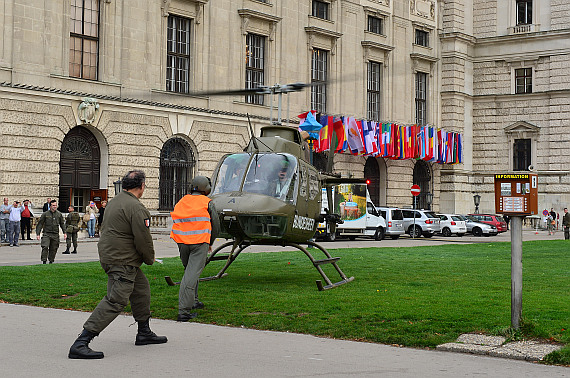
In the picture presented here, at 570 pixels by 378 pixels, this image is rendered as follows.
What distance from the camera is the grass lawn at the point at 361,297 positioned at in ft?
34.1

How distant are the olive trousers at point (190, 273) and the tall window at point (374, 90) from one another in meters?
40.8

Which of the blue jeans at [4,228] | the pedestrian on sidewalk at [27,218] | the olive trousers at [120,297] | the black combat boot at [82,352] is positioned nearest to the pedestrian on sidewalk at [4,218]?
the blue jeans at [4,228]

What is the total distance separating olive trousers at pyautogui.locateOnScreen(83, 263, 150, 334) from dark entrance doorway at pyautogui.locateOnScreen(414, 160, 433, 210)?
48622 mm

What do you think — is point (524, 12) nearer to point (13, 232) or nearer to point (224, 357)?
point (13, 232)

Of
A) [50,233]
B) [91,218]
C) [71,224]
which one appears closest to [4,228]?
[91,218]

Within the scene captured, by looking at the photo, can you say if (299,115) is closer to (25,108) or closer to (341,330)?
(25,108)

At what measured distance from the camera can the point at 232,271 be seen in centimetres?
1811

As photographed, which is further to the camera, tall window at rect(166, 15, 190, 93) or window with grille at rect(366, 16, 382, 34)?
window with grille at rect(366, 16, 382, 34)

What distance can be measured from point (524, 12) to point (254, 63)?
25.1m

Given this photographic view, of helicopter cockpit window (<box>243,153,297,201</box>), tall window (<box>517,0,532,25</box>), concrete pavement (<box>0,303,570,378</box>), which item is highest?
tall window (<box>517,0,532,25</box>)

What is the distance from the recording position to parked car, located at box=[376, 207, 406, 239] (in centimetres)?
4178

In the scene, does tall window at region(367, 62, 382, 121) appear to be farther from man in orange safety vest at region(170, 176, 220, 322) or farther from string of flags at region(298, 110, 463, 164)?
man in orange safety vest at region(170, 176, 220, 322)

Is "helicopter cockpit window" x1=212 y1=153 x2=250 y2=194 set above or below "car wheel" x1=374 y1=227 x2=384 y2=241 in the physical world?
above

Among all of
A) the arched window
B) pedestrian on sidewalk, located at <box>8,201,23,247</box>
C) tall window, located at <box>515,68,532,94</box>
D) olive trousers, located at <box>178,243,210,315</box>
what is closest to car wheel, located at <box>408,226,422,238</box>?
the arched window
